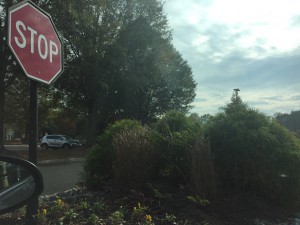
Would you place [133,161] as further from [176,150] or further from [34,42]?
[34,42]

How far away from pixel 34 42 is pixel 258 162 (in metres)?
4.07

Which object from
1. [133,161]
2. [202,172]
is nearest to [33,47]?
[133,161]

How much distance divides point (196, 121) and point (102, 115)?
31.5m

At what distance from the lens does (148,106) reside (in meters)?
41.8

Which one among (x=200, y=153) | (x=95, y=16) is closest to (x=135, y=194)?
(x=200, y=153)

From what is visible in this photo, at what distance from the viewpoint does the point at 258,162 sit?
21.0ft

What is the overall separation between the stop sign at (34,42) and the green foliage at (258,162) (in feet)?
11.0

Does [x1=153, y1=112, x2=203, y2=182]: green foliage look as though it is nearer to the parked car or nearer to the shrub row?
the shrub row

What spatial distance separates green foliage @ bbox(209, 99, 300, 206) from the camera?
6.46 metres

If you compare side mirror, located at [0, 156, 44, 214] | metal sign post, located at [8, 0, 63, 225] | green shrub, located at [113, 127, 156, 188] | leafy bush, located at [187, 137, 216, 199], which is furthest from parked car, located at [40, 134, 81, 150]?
side mirror, located at [0, 156, 44, 214]

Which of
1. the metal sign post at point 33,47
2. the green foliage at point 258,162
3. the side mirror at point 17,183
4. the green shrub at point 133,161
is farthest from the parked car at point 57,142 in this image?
the side mirror at point 17,183

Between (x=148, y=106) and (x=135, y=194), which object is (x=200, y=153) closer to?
(x=135, y=194)

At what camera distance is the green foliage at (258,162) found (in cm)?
646

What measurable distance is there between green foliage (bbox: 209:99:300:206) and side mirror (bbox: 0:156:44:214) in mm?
4214
